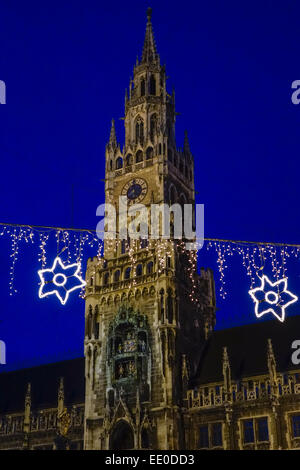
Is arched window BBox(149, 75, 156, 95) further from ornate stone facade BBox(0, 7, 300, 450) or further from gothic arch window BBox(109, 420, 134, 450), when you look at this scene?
gothic arch window BBox(109, 420, 134, 450)

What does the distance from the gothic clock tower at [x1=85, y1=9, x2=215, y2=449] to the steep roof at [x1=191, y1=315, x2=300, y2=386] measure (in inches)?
45.8

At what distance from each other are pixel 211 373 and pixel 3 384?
23724 millimetres

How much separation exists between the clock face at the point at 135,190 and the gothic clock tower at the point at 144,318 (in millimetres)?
98

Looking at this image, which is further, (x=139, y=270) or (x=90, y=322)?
(x=139, y=270)

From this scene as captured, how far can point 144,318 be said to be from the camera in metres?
55.1

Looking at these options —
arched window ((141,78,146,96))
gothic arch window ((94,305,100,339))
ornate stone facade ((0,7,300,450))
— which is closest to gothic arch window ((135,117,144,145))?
ornate stone facade ((0,7,300,450))

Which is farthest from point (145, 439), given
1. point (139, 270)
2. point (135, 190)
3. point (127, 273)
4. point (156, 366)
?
point (135, 190)

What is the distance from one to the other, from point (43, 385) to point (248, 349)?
68.3ft

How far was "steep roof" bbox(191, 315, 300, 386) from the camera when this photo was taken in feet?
173

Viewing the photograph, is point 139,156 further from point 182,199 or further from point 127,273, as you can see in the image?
A: point 127,273

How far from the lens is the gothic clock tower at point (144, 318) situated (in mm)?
52094
